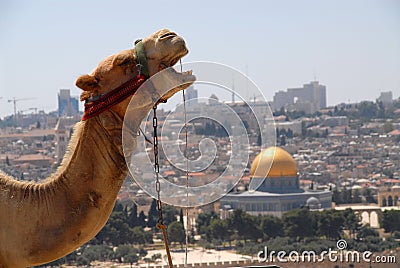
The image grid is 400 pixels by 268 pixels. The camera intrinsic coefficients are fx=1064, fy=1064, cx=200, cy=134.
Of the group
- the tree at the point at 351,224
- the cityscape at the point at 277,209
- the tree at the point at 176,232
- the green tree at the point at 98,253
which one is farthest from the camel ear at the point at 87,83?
the tree at the point at 351,224

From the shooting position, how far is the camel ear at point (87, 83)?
2.67 m

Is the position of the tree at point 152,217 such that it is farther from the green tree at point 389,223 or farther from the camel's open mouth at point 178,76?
the camel's open mouth at point 178,76

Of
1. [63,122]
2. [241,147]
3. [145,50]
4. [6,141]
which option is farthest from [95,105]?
[6,141]

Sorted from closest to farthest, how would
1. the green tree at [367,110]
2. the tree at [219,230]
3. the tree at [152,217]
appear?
the tree at [152,217] → the tree at [219,230] → the green tree at [367,110]

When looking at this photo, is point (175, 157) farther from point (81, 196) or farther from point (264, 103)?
point (81, 196)

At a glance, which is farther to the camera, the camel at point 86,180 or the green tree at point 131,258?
the green tree at point 131,258

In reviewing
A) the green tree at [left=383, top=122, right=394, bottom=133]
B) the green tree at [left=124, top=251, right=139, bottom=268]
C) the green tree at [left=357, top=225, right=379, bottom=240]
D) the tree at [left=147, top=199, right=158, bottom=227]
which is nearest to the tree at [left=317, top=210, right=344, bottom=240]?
the green tree at [left=357, top=225, right=379, bottom=240]

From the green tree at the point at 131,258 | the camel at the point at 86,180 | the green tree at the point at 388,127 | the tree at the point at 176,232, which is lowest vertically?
the green tree at the point at 131,258

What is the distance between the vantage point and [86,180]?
269cm

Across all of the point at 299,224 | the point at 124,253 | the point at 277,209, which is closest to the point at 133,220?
the point at 124,253

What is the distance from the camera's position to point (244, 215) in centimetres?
5166

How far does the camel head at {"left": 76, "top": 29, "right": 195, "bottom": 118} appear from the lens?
270 centimetres
